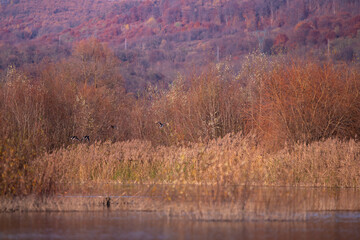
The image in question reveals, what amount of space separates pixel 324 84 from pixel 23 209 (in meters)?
17.6

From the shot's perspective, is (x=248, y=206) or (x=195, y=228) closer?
(x=195, y=228)

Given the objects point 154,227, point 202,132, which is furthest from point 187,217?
point 202,132

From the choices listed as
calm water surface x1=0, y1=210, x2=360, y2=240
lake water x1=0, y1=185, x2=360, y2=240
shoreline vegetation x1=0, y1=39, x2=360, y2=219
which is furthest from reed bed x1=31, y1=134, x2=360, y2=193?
calm water surface x1=0, y1=210, x2=360, y2=240

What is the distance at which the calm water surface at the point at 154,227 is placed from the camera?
36.3 ft

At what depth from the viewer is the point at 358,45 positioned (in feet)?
338

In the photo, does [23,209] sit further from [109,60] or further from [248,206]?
[109,60]

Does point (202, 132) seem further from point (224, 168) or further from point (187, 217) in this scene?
point (187, 217)

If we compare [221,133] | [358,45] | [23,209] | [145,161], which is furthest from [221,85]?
[358,45]

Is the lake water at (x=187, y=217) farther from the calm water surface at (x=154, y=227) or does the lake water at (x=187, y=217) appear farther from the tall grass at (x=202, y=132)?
the tall grass at (x=202, y=132)

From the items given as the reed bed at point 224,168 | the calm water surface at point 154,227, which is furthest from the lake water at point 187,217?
the reed bed at point 224,168

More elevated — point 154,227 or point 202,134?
point 154,227

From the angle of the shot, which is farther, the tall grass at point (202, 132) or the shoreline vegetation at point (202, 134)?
the tall grass at point (202, 132)

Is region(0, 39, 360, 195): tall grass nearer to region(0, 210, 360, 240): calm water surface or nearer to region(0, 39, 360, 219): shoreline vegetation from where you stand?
region(0, 39, 360, 219): shoreline vegetation

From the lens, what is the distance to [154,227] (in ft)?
39.6
